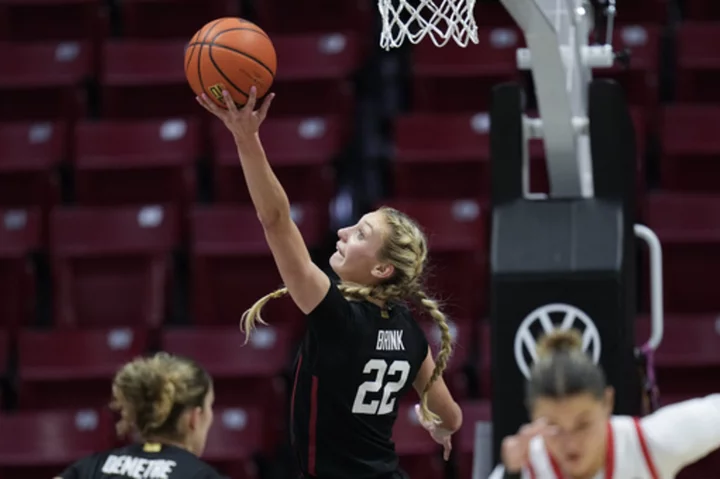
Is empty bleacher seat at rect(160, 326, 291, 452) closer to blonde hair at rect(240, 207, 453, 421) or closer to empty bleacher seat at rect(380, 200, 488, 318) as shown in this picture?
empty bleacher seat at rect(380, 200, 488, 318)

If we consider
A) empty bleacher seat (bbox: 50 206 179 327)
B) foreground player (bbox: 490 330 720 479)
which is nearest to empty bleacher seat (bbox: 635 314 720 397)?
empty bleacher seat (bbox: 50 206 179 327)

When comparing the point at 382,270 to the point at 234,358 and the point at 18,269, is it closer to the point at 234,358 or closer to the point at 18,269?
the point at 234,358

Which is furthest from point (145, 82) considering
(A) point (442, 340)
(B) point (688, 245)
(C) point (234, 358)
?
(A) point (442, 340)

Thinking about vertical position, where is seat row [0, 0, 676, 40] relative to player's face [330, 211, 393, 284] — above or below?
above

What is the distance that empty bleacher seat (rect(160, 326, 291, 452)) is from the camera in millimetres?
6379

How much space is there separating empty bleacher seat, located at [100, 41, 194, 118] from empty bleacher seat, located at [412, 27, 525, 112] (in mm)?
1316

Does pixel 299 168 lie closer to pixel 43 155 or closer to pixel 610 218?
pixel 43 155

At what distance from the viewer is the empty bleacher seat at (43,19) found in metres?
8.58

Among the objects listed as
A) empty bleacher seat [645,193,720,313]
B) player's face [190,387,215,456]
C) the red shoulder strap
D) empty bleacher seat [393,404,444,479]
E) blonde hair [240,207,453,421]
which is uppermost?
blonde hair [240,207,453,421]

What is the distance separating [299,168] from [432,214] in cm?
83

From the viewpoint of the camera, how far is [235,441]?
6.20m

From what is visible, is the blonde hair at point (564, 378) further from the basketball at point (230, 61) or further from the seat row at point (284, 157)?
the seat row at point (284, 157)

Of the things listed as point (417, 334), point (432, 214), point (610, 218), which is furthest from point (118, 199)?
point (417, 334)

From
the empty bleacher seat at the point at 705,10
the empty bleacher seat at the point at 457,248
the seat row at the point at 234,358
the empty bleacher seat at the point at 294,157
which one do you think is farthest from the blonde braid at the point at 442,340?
the empty bleacher seat at the point at 705,10
